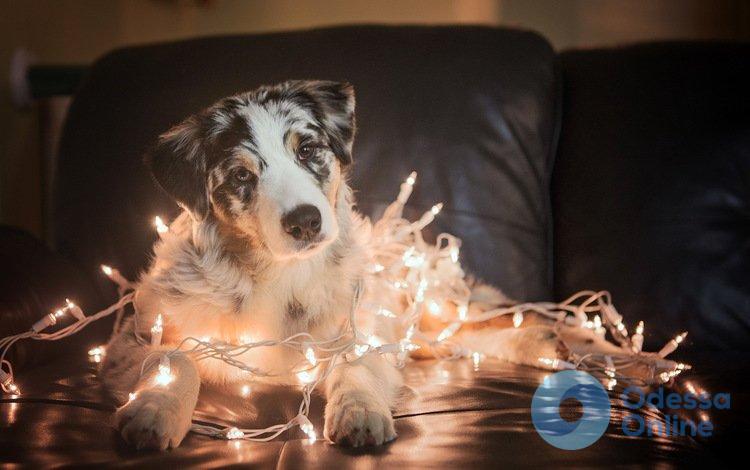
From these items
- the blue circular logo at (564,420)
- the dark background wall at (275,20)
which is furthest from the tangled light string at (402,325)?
the dark background wall at (275,20)

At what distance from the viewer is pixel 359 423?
1.18 m

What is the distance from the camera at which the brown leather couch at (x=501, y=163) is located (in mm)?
1853

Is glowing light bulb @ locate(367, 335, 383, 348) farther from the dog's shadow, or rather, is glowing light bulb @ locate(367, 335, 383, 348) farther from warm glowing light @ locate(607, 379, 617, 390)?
warm glowing light @ locate(607, 379, 617, 390)

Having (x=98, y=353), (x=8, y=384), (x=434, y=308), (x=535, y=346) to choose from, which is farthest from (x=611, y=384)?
(x=8, y=384)

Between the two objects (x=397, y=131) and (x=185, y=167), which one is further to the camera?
(x=397, y=131)

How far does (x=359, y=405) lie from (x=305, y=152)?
1.84 ft

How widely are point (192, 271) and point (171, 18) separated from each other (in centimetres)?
224

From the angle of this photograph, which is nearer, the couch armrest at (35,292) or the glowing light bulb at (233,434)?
the glowing light bulb at (233,434)

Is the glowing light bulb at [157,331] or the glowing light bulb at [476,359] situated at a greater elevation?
the glowing light bulb at [157,331]

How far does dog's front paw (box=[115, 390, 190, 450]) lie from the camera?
1.15 m

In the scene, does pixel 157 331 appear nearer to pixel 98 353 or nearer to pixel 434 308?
pixel 98 353

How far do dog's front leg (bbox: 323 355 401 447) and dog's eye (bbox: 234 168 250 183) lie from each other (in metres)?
0.43

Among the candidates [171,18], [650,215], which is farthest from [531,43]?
[171,18]

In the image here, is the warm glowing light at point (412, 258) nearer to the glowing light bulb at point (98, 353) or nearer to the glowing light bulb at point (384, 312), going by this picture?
the glowing light bulb at point (384, 312)
